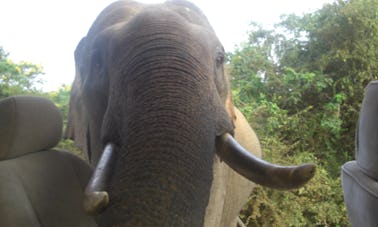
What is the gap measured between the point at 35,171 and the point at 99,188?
673 mm

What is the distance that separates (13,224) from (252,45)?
502 centimetres

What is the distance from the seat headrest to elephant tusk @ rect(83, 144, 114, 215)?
0.48 meters

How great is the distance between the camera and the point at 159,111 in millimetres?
1553

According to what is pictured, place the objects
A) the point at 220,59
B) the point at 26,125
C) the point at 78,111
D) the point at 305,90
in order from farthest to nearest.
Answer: the point at 305,90, the point at 78,111, the point at 220,59, the point at 26,125

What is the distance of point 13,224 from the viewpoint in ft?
5.54

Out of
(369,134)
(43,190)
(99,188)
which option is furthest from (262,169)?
(43,190)

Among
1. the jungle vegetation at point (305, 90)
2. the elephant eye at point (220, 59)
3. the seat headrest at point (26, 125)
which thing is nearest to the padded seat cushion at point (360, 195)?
the elephant eye at point (220, 59)

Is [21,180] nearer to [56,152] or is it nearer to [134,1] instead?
[56,152]

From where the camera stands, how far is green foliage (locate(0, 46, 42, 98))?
13.6 ft

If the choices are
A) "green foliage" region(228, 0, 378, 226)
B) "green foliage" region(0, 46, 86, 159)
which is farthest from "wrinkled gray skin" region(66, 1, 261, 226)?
"green foliage" region(228, 0, 378, 226)

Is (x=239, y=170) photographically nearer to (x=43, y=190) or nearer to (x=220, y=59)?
(x=220, y=59)

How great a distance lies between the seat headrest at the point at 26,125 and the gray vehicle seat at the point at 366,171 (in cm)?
140

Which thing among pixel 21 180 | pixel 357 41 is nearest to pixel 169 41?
pixel 21 180

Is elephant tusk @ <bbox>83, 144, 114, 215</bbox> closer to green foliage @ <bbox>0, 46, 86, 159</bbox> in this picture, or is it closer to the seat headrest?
the seat headrest
